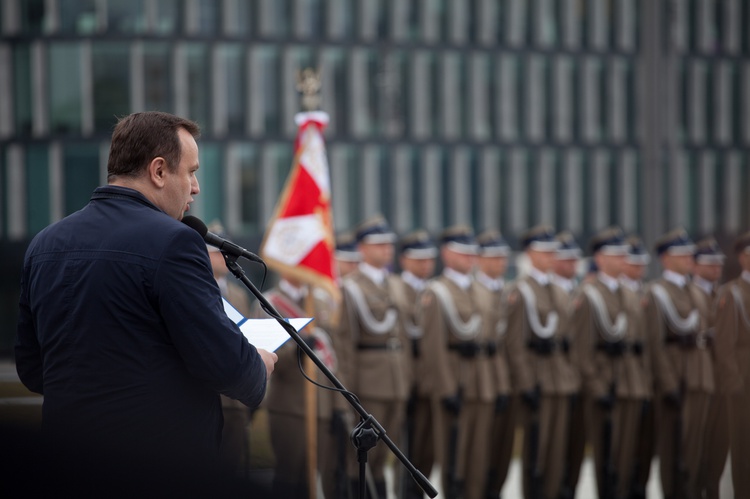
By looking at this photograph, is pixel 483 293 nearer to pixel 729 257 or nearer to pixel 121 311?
pixel 729 257

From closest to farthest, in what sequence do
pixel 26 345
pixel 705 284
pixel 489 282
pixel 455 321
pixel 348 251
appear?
pixel 26 345 < pixel 455 321 < pixel 489 282 < pixel 705 284 < pixel 348 251

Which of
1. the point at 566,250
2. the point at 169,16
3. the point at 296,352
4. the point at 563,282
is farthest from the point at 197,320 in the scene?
the point at 169,16

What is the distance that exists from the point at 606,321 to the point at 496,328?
96 cm

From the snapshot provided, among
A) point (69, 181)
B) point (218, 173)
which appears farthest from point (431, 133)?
point (69, 181)

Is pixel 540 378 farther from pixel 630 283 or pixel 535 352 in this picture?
pixel 630 283

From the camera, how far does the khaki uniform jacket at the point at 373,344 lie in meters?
8.67

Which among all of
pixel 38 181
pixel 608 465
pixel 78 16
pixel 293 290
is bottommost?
pixel 608 465

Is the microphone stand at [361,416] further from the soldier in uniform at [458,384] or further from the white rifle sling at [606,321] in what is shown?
the white rifle sling at [606,321]

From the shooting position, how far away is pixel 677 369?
372 inches

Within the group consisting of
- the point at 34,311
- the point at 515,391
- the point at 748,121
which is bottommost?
the point at 515,391

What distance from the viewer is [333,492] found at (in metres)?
4.68

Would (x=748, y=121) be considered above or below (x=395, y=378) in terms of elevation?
above

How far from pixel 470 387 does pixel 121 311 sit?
20.8 ft

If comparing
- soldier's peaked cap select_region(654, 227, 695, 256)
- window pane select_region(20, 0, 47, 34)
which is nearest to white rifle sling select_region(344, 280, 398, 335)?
soldier's peaked cap select_region(654, 227, 695, 256)
